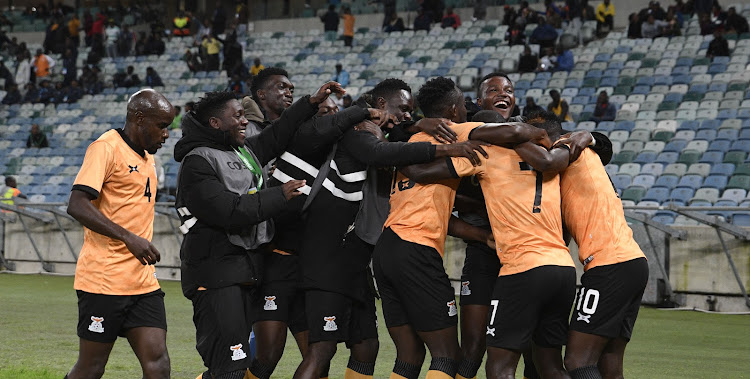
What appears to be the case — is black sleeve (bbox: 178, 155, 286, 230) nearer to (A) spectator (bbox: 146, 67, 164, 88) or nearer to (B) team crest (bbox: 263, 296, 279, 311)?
(B) team crest (bbox: 263, 296, 279, 311)

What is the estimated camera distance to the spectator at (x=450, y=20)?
25.2 metres

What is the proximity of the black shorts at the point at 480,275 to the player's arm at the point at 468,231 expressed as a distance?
6.0 inches

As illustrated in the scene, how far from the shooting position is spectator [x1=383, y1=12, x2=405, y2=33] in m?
26.1

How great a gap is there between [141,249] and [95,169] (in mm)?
521

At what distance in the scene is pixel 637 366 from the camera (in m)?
8.12

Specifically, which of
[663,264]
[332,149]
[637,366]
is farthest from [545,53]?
[332,149]

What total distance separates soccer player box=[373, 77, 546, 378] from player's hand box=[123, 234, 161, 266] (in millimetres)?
1229

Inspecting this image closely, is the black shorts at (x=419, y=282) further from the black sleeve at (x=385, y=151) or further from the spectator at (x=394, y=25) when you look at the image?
the spectator at (x=394, y=25)

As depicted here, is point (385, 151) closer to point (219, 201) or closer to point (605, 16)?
point (219, 201)

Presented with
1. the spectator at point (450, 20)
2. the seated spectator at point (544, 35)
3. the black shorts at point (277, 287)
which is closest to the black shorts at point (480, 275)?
the black shorts at point (277, 287)

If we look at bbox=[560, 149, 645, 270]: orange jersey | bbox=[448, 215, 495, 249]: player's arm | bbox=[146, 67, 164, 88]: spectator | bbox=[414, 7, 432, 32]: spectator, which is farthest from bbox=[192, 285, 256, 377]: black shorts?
bbox=[146, 67, 164, 88]: spectator

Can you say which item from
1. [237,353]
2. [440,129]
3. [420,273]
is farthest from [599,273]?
[237,353]

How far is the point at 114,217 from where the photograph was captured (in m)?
5.32

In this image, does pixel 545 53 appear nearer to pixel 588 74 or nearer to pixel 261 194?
pixel 588 74
